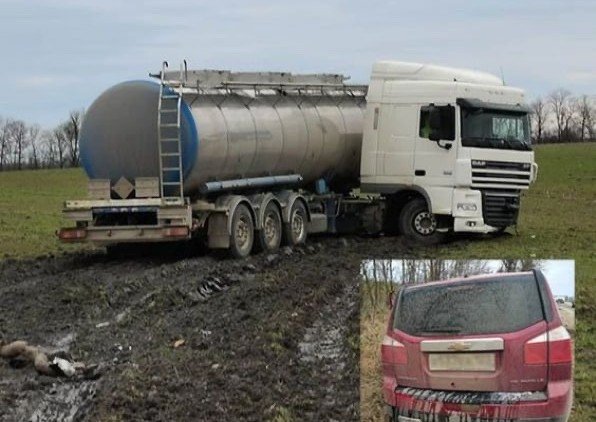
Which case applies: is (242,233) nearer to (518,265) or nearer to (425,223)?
(425,223)

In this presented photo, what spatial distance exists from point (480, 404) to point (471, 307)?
479 mm

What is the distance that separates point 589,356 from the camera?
6996 millimetres

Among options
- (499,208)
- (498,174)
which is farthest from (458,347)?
(498,174)

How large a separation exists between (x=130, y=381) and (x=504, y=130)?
1282 centimetres

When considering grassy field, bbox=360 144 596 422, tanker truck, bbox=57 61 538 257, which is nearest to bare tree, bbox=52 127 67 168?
grassy field, bbox=360 144 596 422

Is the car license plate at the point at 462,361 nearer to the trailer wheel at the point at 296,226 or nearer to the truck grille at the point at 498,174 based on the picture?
the trailer wheel at the point at 296,226

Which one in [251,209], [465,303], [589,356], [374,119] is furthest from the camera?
[374,119]

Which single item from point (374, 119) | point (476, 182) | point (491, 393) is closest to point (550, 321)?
point (491, 393)

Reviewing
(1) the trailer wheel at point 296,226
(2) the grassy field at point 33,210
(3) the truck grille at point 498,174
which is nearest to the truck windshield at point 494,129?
(3) the truck grille at point 498,174

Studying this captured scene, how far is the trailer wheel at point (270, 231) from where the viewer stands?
58.1 feet

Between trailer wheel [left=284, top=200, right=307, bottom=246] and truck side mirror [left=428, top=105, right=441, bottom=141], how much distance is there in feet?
9.10

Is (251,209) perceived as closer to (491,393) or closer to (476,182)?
(476,182)

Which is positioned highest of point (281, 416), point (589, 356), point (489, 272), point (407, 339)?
point (489, 272)

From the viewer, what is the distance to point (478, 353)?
502 cm
